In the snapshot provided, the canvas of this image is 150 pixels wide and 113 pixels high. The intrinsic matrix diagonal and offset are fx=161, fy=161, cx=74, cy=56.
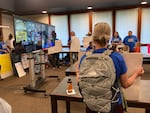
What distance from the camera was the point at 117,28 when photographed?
7.95 metres

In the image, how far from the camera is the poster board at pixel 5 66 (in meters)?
5.23

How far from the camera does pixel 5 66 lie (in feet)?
17.7

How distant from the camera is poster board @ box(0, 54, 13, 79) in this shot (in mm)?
5233

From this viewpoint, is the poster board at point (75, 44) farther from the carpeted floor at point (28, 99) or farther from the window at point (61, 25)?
the carpeted floor at point (28, 99)

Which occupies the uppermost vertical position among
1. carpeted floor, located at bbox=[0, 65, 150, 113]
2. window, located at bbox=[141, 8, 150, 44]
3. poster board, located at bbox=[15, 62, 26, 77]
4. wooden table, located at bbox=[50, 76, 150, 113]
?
window, located at bbox=[141, 8, 150, 44]

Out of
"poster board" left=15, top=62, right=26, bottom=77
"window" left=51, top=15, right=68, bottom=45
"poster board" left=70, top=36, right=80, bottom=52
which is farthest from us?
"window" left=51, top=15, right=68, bottom=45

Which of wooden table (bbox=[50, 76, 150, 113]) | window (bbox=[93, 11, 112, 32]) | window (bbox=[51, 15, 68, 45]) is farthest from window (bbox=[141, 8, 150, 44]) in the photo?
wooden table (bbox=[50, 76, 150, 113])

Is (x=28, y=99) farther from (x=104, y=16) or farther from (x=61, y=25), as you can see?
(x=104, y=16)

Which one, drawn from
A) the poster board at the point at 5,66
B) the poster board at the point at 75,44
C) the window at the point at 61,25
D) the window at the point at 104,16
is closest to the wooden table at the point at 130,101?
the poster board at the point at 5,66

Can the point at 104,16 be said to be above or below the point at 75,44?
above

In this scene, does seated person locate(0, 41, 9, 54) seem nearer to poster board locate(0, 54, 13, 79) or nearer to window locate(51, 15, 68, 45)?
poster board locate(0, 54, 13, 79)

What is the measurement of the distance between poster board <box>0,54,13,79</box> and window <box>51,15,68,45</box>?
378 cm

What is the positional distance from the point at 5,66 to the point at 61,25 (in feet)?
13.7

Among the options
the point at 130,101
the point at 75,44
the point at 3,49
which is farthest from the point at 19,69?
the point at 130,101
